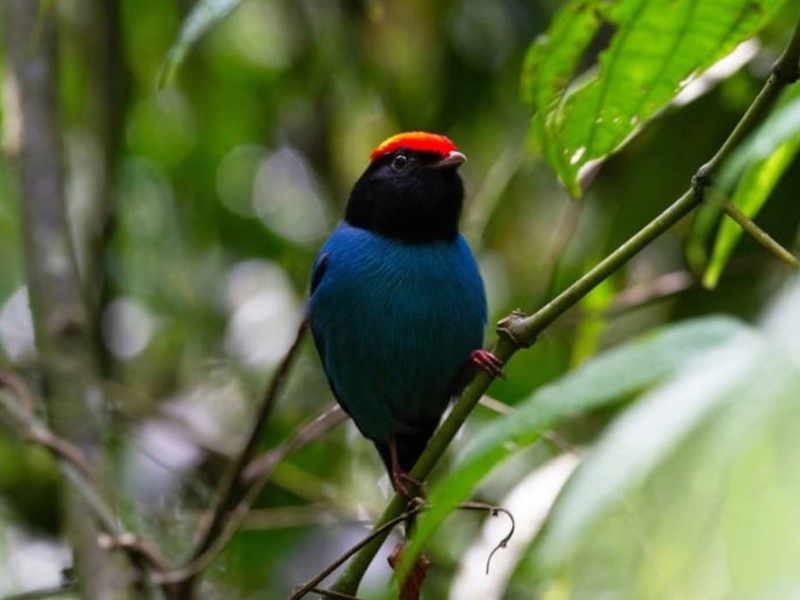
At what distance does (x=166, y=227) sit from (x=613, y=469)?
4352mm

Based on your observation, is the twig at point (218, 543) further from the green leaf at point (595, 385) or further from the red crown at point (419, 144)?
the green leaf at point (595, 385)

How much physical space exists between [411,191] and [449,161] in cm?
14

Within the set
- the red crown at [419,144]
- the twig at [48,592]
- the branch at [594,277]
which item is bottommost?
the twig at [48,592]

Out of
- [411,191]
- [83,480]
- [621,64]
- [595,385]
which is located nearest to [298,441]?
[83,480]

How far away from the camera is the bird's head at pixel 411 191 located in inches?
141

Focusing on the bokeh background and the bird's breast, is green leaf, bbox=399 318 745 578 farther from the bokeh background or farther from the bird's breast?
the bokeh background

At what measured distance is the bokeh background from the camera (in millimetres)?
4078

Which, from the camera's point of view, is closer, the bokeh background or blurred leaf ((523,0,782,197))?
blurred leaf ((523,0,782,197))

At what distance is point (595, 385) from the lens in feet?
2.81

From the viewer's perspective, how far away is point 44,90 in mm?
3338

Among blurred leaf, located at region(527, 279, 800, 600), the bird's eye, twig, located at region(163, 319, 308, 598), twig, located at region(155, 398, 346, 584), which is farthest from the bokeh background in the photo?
blurred leaf, located at region(527, 279, 800, 600)

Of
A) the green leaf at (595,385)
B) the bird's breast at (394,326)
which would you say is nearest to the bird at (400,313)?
the bird's breast at (394,326)

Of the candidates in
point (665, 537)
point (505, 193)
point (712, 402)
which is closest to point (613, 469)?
point (712, 402)

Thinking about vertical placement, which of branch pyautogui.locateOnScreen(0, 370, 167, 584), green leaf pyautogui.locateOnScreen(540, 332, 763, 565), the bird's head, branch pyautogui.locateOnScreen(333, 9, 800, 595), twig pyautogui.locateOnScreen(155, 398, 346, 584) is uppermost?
green leaf pyautogui.locateOnScreen(540, 332, 763, 565)
